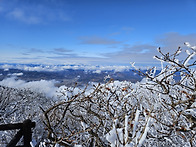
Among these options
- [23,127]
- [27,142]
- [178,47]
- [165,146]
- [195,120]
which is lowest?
[165,146]

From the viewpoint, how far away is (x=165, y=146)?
18.9ft

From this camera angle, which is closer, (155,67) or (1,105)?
(155,67)

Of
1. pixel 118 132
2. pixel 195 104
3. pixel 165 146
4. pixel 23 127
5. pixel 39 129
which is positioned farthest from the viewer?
pixel 39 129

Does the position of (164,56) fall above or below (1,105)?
above

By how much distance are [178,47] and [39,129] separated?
1483 cm

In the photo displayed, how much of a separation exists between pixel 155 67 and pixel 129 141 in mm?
3059

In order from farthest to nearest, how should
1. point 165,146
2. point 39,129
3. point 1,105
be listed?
point 1,105, point 39,129, point 165,146

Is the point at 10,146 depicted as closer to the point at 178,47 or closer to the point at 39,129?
the point at 178,47

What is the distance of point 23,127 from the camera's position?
339 cm

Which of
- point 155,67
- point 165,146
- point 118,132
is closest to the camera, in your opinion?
point 118,132

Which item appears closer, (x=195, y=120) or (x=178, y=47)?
(x=195, y=120)

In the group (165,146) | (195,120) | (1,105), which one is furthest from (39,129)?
(195,120)

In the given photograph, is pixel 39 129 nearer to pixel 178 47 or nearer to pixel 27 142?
pixel 27 142

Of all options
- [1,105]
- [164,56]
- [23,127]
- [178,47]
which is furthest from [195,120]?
[1,105]
